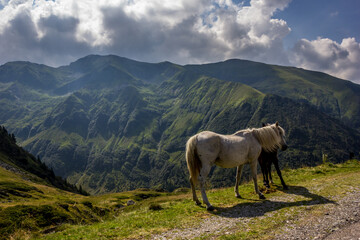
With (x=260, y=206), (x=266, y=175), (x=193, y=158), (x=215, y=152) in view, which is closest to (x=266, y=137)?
(x=266, y=175)

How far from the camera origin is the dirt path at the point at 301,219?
26.2 ft

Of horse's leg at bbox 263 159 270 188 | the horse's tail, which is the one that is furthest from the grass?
the horse's tail

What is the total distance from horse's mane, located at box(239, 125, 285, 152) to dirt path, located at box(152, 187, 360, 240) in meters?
3.84

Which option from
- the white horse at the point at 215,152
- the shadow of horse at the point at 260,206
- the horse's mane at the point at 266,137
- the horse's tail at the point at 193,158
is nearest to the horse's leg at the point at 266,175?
the horse's mane at the point at 266,137

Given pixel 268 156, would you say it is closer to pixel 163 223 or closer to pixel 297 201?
pixel 297 201

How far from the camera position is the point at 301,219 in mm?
9461

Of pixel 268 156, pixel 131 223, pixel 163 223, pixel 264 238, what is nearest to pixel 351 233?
pixel 264 238

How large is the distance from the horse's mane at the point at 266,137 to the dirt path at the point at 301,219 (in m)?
3.84

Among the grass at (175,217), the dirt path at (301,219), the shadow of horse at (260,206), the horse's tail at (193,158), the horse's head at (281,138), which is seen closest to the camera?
the dirt path at (301,219)

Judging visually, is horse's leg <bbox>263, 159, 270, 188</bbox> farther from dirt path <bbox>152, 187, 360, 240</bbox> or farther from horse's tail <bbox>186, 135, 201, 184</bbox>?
horse's tail <bbox>186, 135, 201, 184</bbox>

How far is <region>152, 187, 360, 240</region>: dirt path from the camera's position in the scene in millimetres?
8000

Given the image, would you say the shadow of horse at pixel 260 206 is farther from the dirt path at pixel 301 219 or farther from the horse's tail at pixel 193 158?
the horse's tail at pixel 193 158

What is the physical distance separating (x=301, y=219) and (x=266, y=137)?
7036 millimetres

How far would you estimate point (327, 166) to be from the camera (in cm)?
2284
